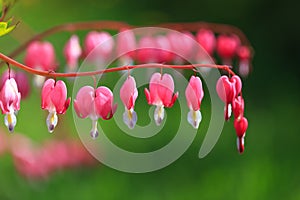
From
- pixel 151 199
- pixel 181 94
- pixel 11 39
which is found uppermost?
pixel 11 39

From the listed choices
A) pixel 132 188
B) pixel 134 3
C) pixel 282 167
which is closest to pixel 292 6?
pixel 134 3

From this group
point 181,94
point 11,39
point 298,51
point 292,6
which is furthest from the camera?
point 292,6

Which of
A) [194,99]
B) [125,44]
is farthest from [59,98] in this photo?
[125,44]

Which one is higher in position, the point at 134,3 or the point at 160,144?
the point at 134,3

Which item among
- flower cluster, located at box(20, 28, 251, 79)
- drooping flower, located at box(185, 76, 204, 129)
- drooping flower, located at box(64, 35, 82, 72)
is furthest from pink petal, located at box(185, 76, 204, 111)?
drooping flower, located at box(64, 35, 82, 72)

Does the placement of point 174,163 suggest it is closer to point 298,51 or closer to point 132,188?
point 132,188

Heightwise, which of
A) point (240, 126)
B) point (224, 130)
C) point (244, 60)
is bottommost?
point (224, 130)

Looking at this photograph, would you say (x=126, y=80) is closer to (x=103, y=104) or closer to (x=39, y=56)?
(x=103, y=104)

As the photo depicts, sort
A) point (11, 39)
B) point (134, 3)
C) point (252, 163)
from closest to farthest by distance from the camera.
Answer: point (252, 163) < point (11, 39) < point (134, 3)
